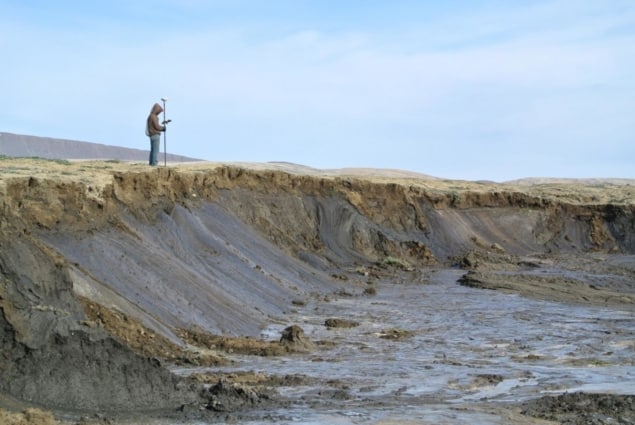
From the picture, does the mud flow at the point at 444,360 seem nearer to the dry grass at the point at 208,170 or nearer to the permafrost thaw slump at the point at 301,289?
the permafrost thaw slump at the point at 301,289

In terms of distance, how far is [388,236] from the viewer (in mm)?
33594

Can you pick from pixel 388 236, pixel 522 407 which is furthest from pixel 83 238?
pixel 388 236

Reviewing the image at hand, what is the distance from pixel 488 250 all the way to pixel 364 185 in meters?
4.70

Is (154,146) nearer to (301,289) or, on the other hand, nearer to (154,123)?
(154,123)

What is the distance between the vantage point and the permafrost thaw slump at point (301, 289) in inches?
427

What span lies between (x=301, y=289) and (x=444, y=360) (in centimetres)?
907

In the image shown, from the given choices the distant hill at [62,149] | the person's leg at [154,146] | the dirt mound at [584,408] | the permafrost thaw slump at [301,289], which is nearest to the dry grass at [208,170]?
the person's leg at [154,146]

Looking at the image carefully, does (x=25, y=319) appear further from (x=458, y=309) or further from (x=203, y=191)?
(x=203, y=191)

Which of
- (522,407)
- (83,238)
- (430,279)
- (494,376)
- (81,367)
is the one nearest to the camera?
(81,367)

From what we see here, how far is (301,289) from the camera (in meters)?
23.9

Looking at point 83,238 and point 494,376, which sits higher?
point 83,238

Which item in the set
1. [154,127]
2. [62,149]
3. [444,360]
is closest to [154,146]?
[154,127]

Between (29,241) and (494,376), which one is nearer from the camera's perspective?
(29,241)

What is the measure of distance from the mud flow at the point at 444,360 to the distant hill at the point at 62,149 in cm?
3813
